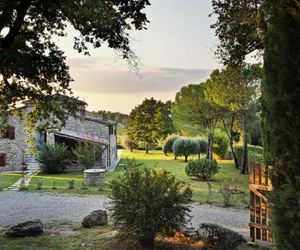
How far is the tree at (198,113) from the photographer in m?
34.3

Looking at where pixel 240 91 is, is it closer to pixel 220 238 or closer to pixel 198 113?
pixel 198 113

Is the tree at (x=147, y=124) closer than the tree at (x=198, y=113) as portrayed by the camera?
No

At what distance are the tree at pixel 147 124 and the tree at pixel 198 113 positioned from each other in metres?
14.2

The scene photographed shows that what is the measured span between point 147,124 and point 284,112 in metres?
47.8

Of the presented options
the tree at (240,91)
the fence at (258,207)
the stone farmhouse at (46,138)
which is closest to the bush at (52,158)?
the stone farmhouse at (46,138)

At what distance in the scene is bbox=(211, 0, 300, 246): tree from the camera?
13.8 ft

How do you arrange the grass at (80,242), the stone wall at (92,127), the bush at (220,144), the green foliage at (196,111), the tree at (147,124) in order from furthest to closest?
1. the tree at (147,124)
2. the bush at (220,144)
3. the green foliage at (196,111)
4. the stone wall at (92,127)
5. the grass at (80,242)

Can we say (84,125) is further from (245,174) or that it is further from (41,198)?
(41,198)

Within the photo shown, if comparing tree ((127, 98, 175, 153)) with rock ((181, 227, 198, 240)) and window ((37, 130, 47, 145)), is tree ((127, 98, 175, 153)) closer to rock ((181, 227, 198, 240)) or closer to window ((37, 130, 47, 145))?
window ((37, 130, 47, 145))

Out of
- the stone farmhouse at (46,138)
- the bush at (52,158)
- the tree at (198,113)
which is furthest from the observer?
the tree at (198,113)

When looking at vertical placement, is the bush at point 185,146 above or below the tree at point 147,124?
below

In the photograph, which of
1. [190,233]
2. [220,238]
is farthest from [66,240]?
[220,238]

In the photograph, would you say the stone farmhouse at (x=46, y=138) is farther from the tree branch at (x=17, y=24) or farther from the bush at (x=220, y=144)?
the tree branch at (x=17, y=24)

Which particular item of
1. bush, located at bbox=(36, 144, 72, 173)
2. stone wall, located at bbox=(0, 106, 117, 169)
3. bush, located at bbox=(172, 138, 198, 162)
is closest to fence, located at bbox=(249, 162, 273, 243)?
bush, located at bbox=(36, 144, 72, 173)
